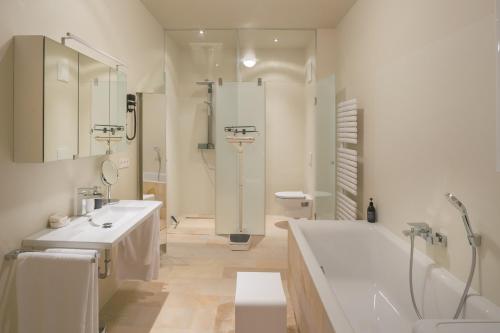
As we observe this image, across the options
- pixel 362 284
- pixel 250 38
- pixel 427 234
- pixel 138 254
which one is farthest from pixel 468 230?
pixel 250 38

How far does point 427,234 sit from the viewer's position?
7.29 ft

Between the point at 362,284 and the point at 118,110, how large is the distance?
248 cm

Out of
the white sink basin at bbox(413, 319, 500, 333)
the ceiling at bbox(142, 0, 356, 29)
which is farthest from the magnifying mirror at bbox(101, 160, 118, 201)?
the white sink basin at bbox(413, 319, 500, 333)

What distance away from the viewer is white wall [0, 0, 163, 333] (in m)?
1.88

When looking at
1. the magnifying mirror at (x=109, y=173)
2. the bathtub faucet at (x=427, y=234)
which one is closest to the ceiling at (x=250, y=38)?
the magnifying mirror at (x=109, y=173)

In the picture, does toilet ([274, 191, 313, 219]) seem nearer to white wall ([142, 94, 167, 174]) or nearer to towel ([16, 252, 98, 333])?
white wall ([142, 94, 167, 174])

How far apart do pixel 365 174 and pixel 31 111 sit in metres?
2.80

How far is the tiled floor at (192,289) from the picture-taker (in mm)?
2723

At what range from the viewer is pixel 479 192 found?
181 centimetres

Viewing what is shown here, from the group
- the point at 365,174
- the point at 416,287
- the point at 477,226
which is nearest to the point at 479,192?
the point at 477,226

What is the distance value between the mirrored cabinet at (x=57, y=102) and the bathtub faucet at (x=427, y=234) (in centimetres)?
221

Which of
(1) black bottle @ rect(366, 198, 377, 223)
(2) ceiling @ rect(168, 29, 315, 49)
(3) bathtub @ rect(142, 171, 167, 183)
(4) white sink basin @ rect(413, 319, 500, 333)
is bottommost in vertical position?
(4) white sink basin @ rect(413, 319, 500, 333)

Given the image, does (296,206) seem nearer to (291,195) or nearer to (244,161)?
(291,195)

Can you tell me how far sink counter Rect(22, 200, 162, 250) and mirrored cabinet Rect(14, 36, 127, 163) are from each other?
44cm
